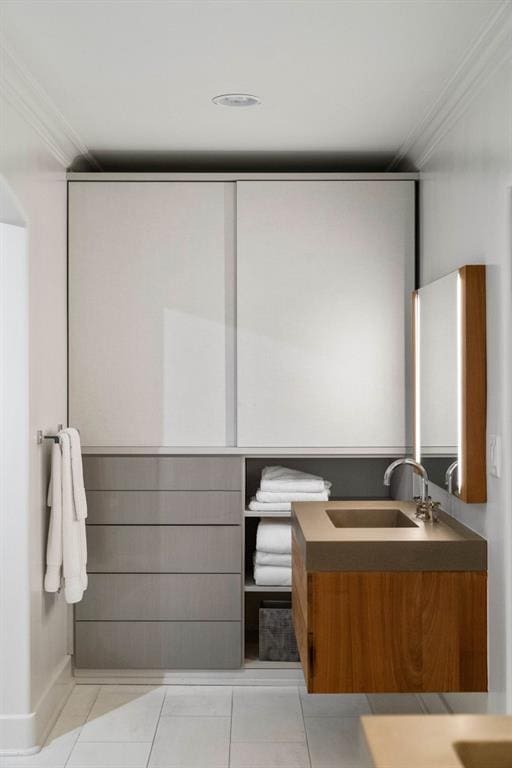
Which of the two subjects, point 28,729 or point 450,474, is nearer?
point 450,474

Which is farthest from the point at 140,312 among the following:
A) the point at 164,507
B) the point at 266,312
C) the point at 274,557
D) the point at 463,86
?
the point at 463,86

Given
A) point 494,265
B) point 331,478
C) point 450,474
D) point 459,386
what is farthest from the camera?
point 331,478

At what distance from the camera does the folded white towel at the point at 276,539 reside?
4.02 m

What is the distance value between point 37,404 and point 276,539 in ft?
4.30

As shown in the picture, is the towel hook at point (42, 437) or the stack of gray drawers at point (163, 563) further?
the stack of gray drawers at point (163, 563)

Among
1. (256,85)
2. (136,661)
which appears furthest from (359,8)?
(136,661)

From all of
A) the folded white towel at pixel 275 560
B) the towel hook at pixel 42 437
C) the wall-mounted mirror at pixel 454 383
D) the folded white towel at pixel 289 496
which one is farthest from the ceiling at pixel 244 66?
the folded white towel at pixel 275 560

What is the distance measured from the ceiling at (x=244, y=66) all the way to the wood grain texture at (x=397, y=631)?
1.78 meters

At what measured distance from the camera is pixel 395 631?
296 cm

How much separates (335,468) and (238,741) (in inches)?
61.2

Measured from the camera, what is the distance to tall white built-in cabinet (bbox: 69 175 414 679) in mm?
4027

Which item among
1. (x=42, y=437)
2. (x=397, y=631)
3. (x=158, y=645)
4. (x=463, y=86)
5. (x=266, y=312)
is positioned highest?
(x=463, y=86)

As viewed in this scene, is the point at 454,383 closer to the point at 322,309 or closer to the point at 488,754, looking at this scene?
the point at 322,309

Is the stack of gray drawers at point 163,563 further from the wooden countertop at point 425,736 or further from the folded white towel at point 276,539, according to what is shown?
the wooden countertop at point 425,736
